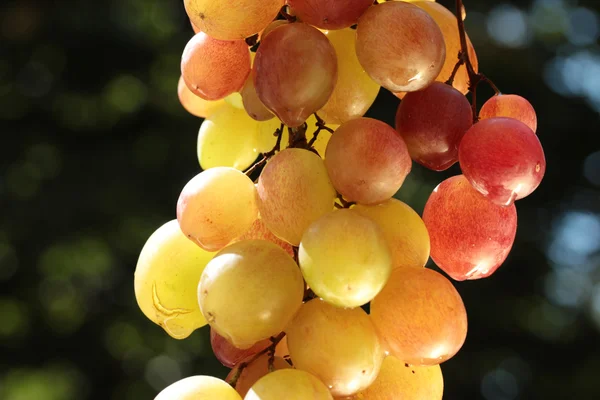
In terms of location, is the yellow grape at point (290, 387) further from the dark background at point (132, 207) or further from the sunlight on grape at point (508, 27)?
the sunlight on grape at point (508, 27)

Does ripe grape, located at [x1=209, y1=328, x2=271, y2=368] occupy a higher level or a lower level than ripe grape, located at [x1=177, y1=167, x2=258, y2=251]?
lower

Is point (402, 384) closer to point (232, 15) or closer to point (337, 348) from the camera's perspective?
point (337, 348)

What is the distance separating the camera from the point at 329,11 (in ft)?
0.98

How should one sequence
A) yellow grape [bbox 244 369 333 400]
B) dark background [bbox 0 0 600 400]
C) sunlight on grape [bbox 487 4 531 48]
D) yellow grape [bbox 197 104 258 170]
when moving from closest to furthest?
yellow grape [bbox 244 369 333 400]
yellow grape [bbox 197 104 258 170]
dark background [bbox 0 0 600 400]
sunlight on grape [bbox 487 4 531 48]

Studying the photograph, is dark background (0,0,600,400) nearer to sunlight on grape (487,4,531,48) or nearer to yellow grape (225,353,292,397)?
sunlight on grape (487,4,531,48)

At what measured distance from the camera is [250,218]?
0.33 metres

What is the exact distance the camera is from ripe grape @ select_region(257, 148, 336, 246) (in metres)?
0.29

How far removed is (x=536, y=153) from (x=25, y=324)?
3.90 ft

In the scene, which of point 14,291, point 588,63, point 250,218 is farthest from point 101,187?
point 588,63

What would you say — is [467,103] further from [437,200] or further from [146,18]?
[146,18]

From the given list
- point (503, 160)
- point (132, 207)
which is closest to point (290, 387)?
point (503, 160)

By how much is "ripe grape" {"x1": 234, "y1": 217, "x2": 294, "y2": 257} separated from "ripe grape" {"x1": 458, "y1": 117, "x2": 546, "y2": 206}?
9 cm

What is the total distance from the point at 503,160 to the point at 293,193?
92 millimetres

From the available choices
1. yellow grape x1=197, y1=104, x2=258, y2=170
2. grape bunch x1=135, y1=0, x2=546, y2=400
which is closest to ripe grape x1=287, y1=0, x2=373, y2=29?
grape bunch x1=135, y1=0, x2=546, y2=400
